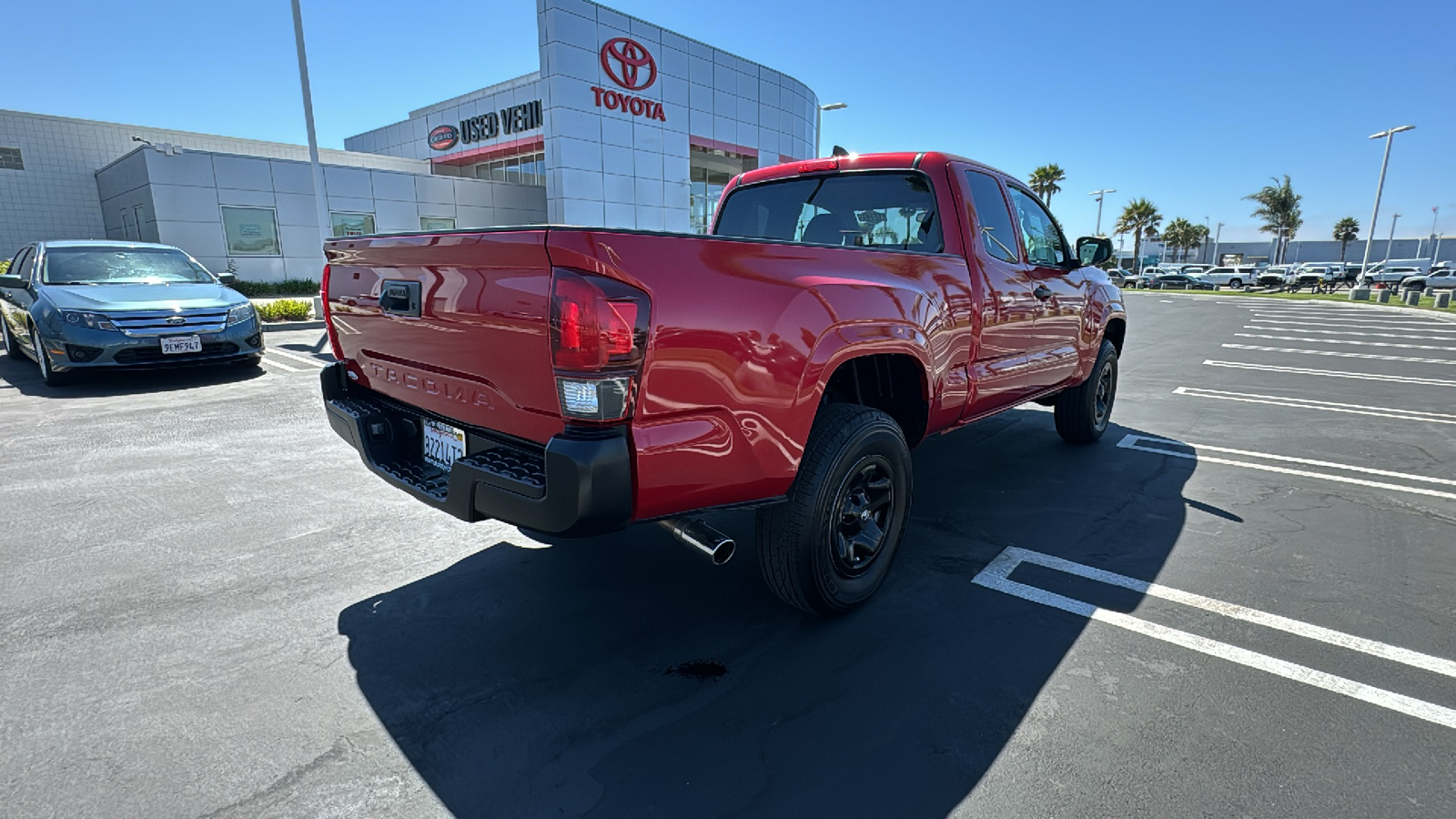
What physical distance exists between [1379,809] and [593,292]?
8.33 feet

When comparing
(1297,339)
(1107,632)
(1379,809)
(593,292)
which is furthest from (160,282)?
(1297,339)

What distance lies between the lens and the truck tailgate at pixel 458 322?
2141mm

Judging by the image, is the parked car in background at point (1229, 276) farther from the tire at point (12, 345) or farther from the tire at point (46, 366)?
the tire at point (12, 345)

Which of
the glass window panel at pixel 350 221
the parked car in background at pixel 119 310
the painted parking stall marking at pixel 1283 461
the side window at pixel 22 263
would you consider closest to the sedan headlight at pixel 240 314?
the parked car in background at pixel 119 310

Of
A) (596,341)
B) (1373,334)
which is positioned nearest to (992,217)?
(596,341)

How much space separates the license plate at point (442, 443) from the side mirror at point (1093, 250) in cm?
450

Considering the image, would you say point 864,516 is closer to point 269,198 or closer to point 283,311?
point 283,311

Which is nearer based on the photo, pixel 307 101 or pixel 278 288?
pixel 307 101

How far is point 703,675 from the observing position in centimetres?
248

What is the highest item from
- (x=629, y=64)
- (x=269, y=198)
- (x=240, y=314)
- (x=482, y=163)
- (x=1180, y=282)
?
(x=629, y=64)

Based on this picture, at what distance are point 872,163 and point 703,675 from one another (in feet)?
9.13

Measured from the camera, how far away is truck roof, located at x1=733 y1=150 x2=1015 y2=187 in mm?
3697

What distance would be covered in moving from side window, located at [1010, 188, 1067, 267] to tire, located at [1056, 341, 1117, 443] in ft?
3.40

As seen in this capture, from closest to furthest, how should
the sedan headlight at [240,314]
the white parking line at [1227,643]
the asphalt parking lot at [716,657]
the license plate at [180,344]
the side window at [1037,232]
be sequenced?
the asphalt parking lot at [716,657]
the white parking line at [1227,643]
the side window at [1037,232]
the license plate at [180,344]
the sedan headlight at [240,314]
